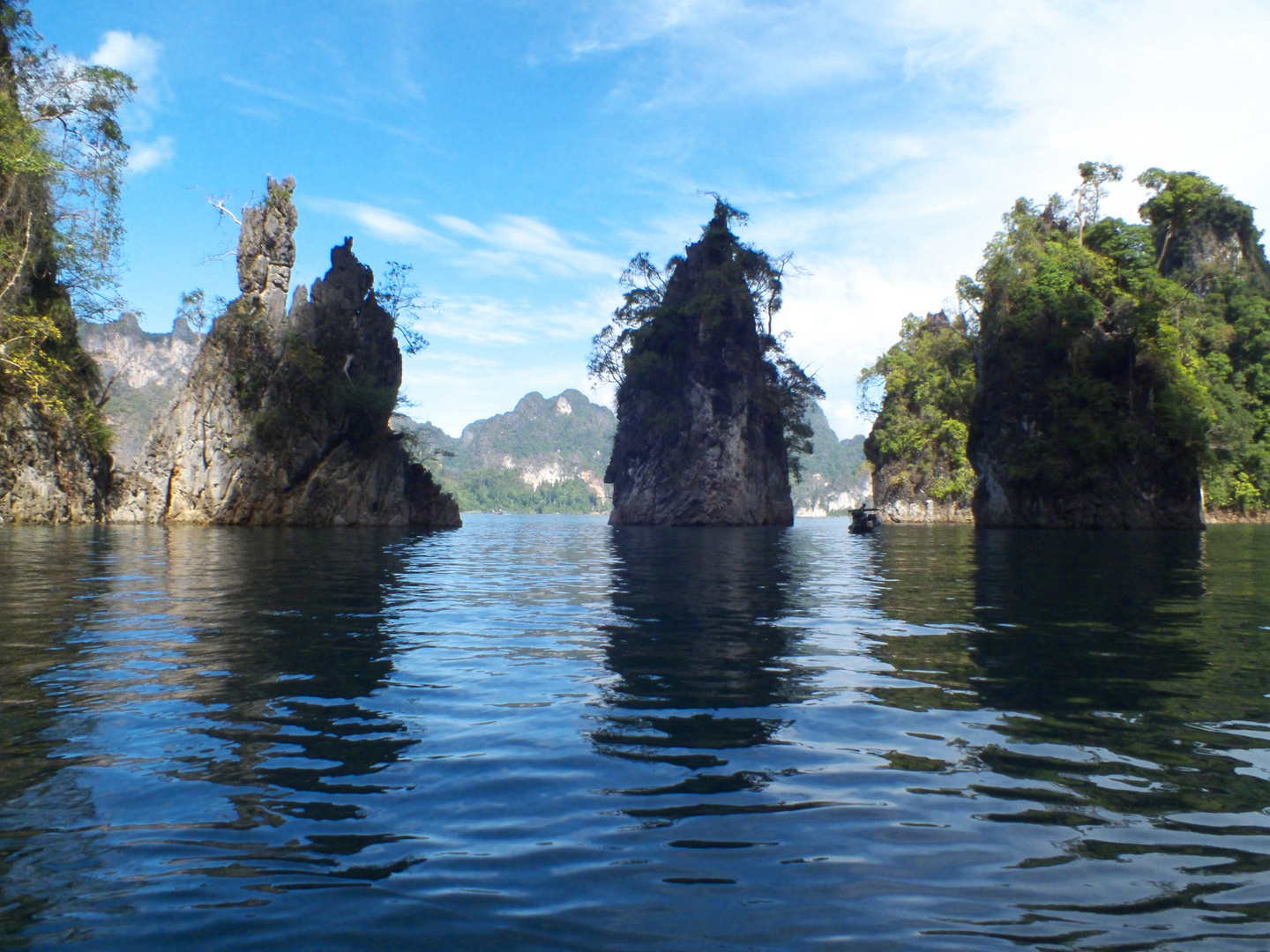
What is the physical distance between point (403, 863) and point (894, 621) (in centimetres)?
905

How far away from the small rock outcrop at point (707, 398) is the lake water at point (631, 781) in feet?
182

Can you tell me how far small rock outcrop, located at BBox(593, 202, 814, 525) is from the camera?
6694 centimetres

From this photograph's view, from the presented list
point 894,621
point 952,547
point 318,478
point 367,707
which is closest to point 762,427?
point 318,478

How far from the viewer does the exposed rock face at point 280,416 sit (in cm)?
4600

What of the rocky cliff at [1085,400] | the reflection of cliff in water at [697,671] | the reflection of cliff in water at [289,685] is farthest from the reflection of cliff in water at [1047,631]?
the rocky cliff at [1085,400]

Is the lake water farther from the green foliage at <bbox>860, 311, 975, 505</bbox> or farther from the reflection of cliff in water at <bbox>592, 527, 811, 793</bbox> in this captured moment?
the green foliage at <bbox>860, 311, 975, 505</bbox>

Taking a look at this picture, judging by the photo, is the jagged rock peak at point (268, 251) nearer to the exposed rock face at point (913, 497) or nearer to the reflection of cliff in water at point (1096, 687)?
the reflection of cliff in water at point (1096, 687)

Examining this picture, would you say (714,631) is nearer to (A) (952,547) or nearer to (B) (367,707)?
(B) (367,707)

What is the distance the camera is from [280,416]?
157 ft

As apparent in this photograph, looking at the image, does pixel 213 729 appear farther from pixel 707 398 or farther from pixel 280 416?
pixel 707 398

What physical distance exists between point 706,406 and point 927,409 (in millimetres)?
28719

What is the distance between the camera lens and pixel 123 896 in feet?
10.7

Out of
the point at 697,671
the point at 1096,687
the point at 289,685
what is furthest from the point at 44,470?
the point at 1096,687

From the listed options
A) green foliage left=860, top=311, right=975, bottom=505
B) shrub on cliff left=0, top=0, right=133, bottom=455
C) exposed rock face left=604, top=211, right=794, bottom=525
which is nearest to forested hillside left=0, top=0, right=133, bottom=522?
shrub on cliff left=0, top=0, right=133, bottom=455
